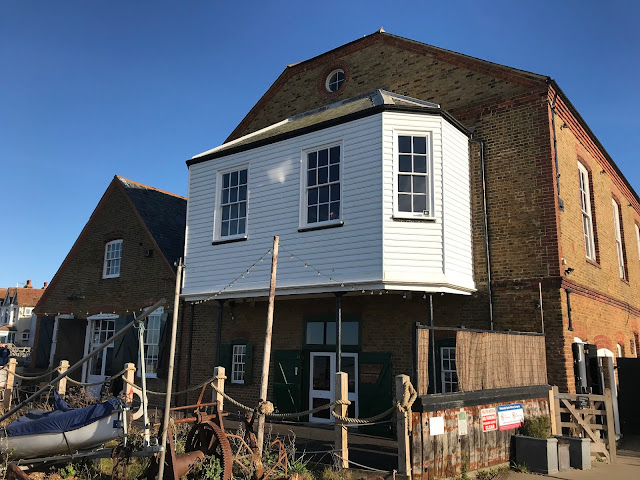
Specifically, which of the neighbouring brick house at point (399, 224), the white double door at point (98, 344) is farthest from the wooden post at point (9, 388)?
the neighbouring brick house at point (399, 224)

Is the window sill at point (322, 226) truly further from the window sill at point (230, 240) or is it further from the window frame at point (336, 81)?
the window frame at point (336, 81)

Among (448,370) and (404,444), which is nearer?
(404,444)

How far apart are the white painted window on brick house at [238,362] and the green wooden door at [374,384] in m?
4.06

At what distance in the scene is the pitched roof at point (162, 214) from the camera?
18.0 meters

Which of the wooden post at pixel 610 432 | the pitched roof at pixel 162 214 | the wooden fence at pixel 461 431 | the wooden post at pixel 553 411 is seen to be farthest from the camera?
the pitched roof at pixel 162 214

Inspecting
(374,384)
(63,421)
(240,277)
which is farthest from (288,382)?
(63,421)

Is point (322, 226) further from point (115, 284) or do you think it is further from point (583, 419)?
point (115, 284)

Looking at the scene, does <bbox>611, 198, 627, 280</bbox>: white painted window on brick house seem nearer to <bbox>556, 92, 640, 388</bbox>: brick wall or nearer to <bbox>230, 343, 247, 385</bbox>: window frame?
<bbox>556, 92, 640, 388</bbox>: brick wall

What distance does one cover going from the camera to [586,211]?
47.0ft

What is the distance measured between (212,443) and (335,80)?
11.9 metres

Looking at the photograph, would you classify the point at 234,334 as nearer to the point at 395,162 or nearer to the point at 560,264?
the point at 395,162

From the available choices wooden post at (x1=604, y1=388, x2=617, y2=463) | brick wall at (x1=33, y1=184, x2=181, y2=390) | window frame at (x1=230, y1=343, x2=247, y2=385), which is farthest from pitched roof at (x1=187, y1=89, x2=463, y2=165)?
wooden post at (x1=604, y1=388, x2=617, y2=463)

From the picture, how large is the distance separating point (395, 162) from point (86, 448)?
8.07 metres

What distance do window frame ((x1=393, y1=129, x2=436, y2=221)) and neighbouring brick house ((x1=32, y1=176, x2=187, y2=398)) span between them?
8.85 meters
